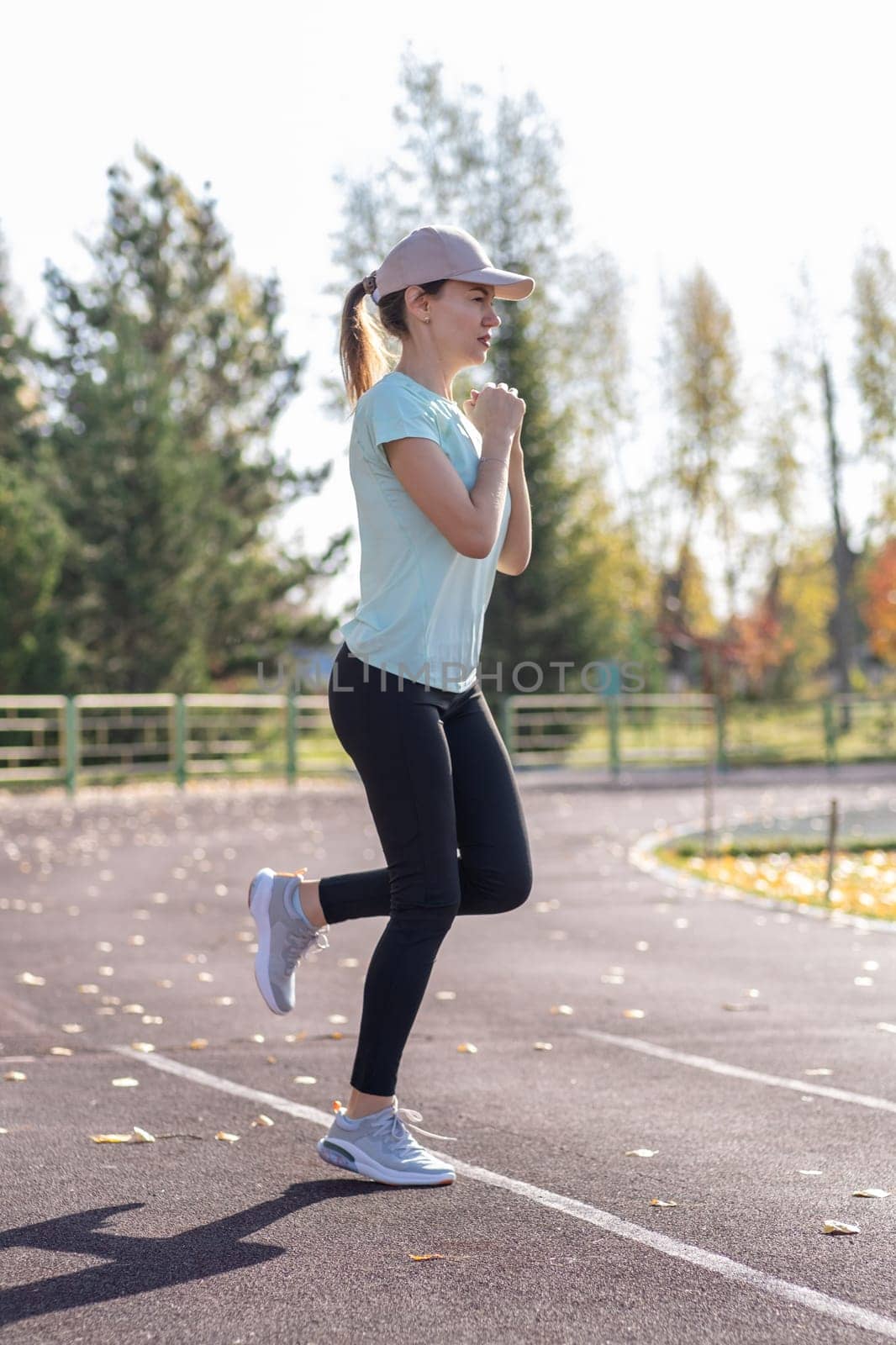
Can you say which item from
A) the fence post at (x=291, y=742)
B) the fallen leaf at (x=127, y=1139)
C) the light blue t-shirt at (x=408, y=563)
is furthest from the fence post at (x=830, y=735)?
the light blue t-shirt at (x=408, y=563)

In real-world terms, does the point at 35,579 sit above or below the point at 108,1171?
above

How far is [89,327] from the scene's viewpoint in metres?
34.9

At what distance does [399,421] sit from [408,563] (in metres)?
0.31

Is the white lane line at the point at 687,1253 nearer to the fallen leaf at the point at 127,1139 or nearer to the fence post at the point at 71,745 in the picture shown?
the fallen leaf at the point at 127,1139

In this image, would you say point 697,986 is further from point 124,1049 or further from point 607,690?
point 607,690

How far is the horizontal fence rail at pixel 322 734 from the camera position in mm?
22891

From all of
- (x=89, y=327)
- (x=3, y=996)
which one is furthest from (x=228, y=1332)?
(x=89, y=327)

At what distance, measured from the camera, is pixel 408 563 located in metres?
3.73

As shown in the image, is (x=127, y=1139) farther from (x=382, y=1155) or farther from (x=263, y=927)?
(x=382, y=1155)

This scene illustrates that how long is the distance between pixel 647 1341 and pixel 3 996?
179 inches

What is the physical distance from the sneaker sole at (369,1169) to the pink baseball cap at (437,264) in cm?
194

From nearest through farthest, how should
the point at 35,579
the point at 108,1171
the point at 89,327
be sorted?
the point at 108,1171 < the point at 35,579 < the point at 89,327

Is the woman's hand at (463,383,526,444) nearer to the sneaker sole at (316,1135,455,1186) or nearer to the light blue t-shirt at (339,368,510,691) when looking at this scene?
the light blue t-shirt at (339,368,510,691)

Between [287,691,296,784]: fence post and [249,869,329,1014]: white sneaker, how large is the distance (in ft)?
69.3
